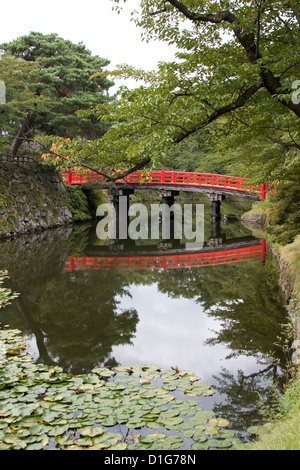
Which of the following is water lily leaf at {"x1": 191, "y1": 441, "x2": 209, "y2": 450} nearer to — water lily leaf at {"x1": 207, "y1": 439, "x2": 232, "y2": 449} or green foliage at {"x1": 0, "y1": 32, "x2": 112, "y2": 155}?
water lily leaf at {"x1": 207, "y1": 439, "x2": 232, "y2": 449}

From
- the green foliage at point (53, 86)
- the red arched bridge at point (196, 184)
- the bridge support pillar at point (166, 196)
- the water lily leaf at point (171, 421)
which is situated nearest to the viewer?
the water lily leaf at point (171, 421)

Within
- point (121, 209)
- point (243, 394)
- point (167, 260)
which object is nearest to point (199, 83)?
point (243, 394)

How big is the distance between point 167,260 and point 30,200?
931cm

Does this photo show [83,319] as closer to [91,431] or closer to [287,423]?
[91,431]

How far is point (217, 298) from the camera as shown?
356 inches

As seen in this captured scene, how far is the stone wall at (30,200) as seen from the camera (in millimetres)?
17625

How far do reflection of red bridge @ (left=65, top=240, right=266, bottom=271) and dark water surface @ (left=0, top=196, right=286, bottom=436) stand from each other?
0.12ft

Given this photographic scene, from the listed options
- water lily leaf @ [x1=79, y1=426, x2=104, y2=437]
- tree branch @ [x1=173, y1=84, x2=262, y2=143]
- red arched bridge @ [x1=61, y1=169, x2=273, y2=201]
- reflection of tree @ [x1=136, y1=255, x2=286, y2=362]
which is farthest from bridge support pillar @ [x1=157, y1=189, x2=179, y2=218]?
water lily leaf @ [x1=79, y1=426, x2=104, y2=437]

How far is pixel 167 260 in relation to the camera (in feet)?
45.2

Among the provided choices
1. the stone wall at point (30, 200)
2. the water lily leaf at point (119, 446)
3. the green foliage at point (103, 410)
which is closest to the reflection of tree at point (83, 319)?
the green foliage at point (103, 410)

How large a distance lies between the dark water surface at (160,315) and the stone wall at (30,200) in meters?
3.52

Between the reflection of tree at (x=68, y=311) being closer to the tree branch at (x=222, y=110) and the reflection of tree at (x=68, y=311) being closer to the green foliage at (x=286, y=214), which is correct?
the tree branch at (x=222, y=110)
